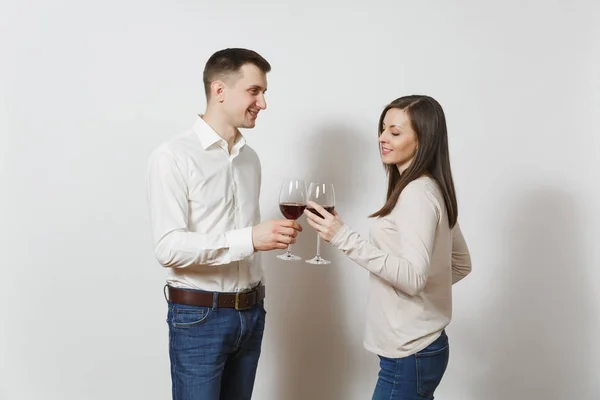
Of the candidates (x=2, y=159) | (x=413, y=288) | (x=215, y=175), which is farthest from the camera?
(x=2, y=159)

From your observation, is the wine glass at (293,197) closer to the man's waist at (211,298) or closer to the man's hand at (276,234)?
the man's hand at (276,234)

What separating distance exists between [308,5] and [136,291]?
5.26ft

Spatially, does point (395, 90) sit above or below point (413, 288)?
above

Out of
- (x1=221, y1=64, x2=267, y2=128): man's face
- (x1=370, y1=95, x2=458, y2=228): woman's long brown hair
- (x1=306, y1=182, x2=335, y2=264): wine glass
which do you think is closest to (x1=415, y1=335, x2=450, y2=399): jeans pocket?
(x1=370, y1=95, x2=458, y2=228): woman's long brown hair

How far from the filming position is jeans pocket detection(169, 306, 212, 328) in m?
2.13

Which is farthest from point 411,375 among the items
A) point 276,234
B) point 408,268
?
point 276,234

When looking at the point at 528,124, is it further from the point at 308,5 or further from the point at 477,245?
the point at 308,5

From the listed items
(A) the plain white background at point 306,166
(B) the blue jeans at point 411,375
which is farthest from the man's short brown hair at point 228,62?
(B) the blue jeans at point 411,375

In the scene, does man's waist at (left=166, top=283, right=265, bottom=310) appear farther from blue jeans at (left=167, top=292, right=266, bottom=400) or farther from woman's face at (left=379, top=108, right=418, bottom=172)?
woman's face at (left=379, top=108, right=418, bottom=172)

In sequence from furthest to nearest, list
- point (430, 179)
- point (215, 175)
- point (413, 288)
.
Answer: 1. point (215, 175)
2. point (430, 179)
3. point (413, 288)

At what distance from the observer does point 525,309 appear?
3.26 m

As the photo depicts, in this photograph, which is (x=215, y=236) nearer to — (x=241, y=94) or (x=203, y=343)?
(x=203, y=343)

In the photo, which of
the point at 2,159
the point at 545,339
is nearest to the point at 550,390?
the point at 545,339

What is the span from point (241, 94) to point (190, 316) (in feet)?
2.49
